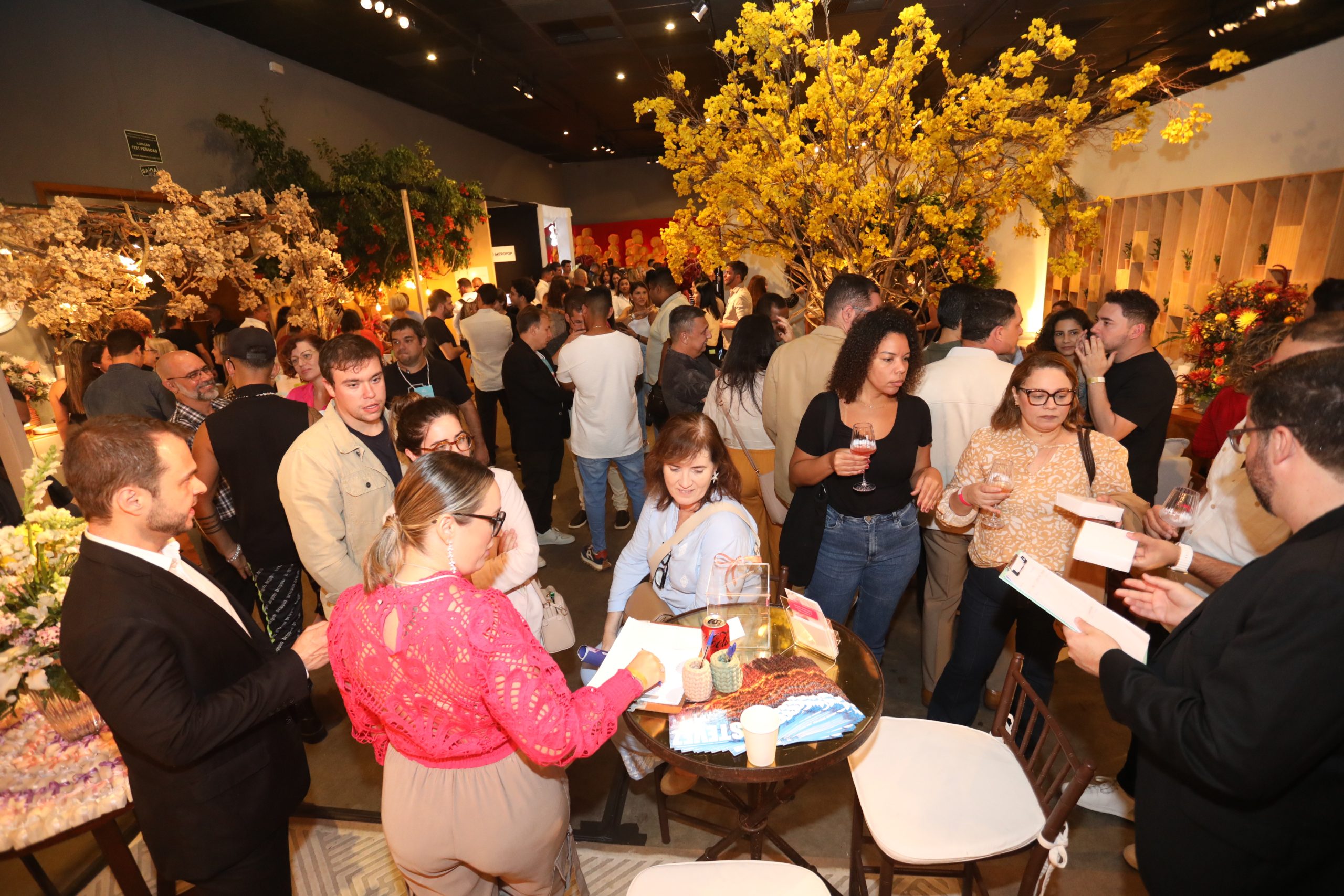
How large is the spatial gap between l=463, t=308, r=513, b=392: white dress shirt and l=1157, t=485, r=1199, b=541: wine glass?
4895 mm

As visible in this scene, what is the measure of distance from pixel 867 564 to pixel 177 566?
88.3 inches

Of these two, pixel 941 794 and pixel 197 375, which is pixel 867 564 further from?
pixel 197 375

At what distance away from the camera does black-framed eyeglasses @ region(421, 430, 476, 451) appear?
221 cm

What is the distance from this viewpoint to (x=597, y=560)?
4465 mm

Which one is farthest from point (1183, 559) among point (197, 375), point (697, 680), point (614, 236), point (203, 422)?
point (614, 236)

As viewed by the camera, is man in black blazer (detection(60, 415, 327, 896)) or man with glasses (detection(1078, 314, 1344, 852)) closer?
man in black blazer (detection(60, 415, 327, 896))

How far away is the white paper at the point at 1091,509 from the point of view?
1832mm

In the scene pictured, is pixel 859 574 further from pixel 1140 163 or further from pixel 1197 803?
pixel 1140 163

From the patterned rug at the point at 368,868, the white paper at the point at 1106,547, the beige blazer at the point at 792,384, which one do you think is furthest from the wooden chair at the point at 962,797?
the beige blazer at the point at 792,384

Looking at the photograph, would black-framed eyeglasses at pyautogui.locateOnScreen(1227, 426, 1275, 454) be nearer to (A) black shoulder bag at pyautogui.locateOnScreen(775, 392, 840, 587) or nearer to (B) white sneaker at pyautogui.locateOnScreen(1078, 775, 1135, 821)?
(A) black shoulder bag at pyautogui.locateOnScreen(775, 392, 840, 587)

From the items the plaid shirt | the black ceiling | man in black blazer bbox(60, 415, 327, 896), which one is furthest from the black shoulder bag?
the black ceiling

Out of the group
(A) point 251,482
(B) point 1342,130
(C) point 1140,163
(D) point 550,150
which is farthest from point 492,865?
(D) point 550,150

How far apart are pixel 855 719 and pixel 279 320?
626 cm

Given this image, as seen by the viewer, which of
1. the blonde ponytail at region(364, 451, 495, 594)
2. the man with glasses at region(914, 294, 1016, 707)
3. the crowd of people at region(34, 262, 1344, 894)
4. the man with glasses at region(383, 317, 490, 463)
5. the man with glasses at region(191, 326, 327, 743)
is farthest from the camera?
the man with glasses at region(383, 317, 490, 463)
